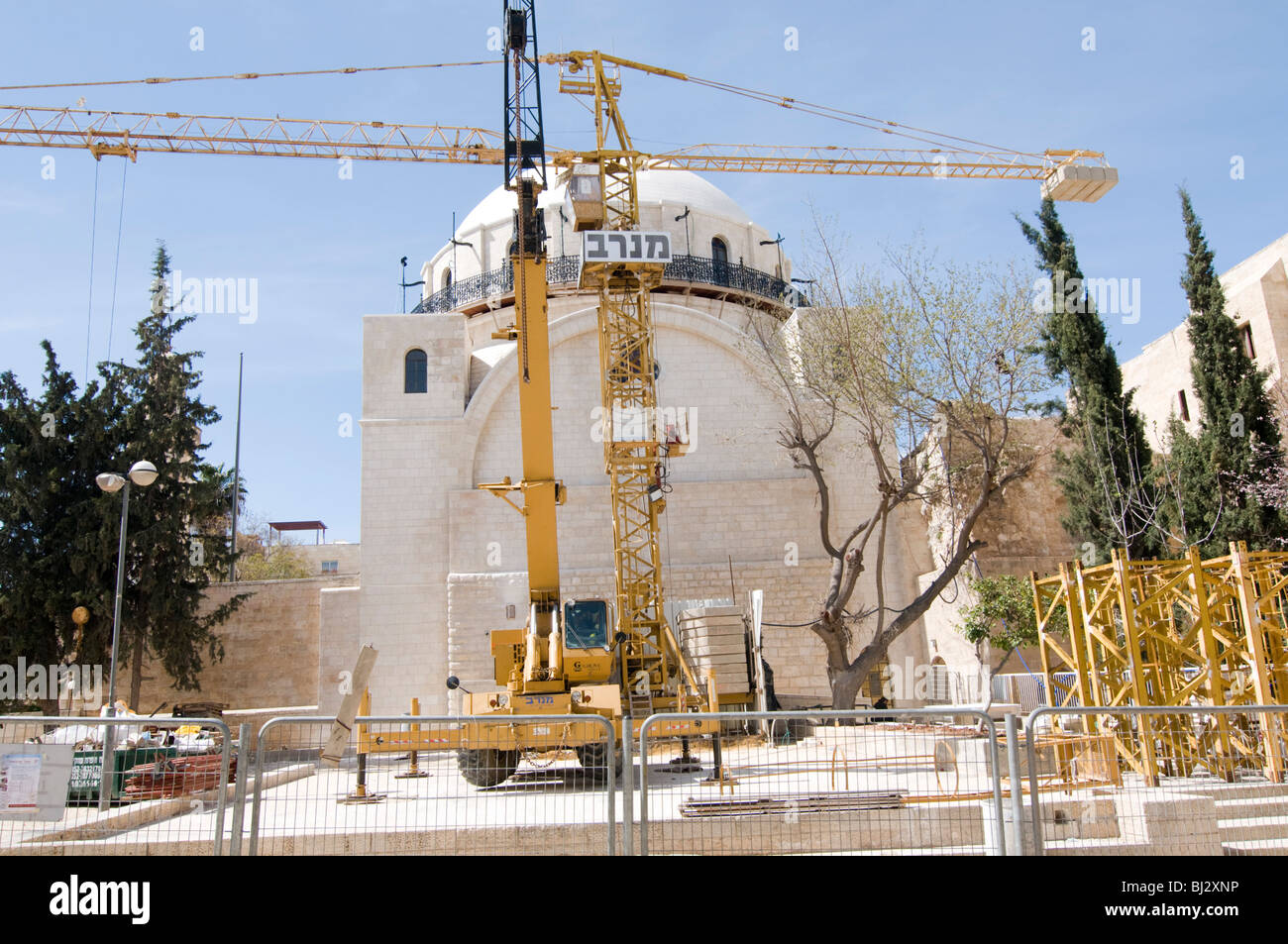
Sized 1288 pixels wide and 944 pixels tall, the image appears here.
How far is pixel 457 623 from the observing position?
21.3 meters

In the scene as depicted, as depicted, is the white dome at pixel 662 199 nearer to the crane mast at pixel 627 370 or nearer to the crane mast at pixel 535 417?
the crane mast at pixel 627 370

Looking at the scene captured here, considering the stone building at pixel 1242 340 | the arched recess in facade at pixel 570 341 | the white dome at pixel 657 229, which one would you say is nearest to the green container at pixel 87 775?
the arched recess in facade at pixel 570 341

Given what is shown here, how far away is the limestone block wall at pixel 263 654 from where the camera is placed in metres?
23.4

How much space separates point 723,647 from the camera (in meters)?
17.5

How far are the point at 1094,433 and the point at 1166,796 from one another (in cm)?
1360

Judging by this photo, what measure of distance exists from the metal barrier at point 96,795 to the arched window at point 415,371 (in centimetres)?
1156

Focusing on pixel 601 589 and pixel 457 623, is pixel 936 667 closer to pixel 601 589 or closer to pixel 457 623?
pixel 601 589

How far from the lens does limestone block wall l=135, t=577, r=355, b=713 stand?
76.9ft

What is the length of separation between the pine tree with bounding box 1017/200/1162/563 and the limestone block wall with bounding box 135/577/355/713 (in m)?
17.5

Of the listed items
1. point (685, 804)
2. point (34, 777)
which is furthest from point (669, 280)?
point (34, 777)

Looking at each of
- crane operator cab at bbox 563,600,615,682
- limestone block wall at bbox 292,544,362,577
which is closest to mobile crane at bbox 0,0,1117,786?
crane operator cab at bbox 563,600,615,682

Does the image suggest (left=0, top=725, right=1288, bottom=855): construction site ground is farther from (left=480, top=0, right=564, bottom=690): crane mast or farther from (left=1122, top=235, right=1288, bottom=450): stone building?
Result: (left=1122, top=235, right=1288, bottom=450): stone building
